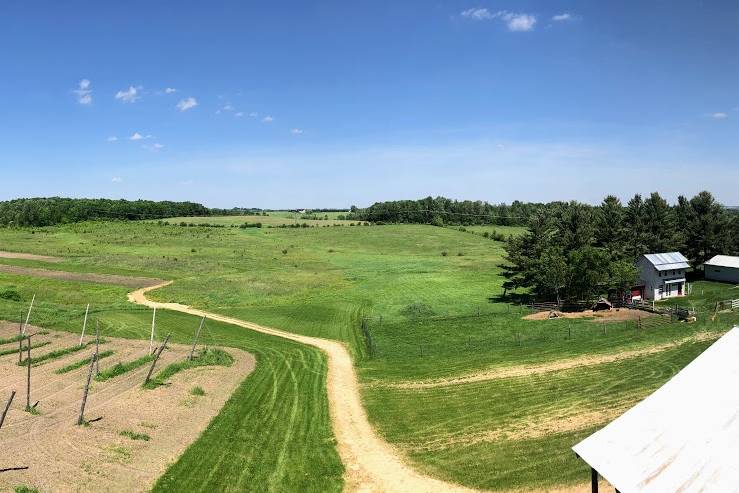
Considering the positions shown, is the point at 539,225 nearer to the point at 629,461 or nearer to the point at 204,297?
the point at 204,297

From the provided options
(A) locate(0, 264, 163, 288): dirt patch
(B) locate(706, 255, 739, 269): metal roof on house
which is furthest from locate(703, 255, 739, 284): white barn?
(A) locate(0, 264, 163, 288): dirt patch

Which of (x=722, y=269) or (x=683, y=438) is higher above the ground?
(x=722, y=269)

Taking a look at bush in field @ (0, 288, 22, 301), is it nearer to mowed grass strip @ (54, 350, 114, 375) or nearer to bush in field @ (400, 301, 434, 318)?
mowed grass strip @ (54, 350, 114, 375)

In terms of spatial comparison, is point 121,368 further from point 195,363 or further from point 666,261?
point 666,261

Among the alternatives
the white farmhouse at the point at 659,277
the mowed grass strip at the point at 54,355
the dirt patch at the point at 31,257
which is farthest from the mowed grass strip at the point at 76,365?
the dirt patch at the point at 31,257

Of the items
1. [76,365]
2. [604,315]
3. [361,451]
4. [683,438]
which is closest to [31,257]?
[76,365]
